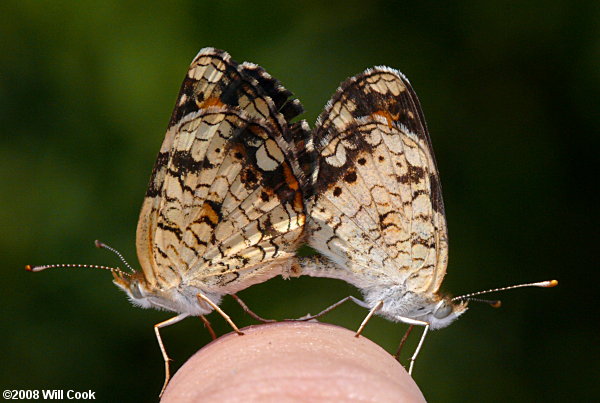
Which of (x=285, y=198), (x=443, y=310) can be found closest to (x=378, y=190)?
(x=285, y=198)

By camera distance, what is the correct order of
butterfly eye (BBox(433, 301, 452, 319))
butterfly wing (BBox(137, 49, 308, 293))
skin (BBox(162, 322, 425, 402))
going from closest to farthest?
skin (BBox(162, 322, 425, 402)), butterfly wing (BBox(137, 49, 308, 293)), butterfly eye (BBox(433, 301, 452, 319))

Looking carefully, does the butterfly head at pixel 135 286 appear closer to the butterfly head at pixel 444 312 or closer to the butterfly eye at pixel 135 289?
the butterfly eye at pixel 135 289

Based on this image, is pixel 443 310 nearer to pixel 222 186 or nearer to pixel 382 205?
pixel 382 205

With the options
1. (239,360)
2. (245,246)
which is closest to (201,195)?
(245,246)

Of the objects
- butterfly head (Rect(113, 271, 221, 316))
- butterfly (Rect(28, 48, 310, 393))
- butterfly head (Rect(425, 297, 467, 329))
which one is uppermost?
butterfly (Rect(28, 48, 310, 393))

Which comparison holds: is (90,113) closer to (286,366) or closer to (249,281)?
(249,281)

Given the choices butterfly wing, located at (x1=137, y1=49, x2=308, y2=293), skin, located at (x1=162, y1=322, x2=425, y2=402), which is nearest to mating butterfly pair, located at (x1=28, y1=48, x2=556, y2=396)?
butterfly wing, located at (x1=137, y1=49, x2=308, y2=293)

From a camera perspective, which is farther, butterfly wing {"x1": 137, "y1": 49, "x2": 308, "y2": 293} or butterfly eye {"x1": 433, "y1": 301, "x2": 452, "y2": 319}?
butterfly eye {"x1": 433, "y1": 301, "x2": 452, "y2": 319}

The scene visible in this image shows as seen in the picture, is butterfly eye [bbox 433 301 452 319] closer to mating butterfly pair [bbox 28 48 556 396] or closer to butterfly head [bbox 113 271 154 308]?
mating butterfly pair [bbox 28 48 556 396]
